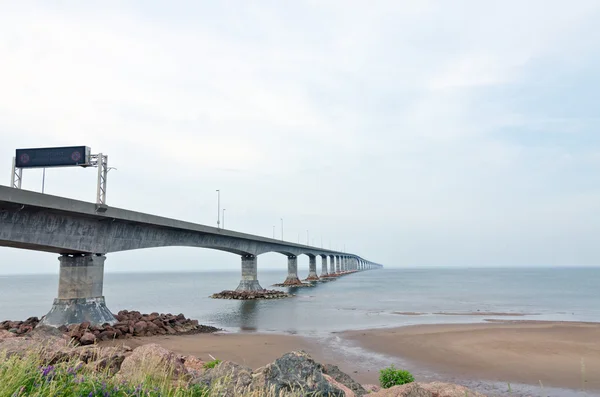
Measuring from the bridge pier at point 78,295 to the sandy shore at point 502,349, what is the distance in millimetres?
16312

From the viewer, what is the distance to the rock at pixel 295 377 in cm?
745

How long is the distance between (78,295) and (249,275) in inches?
1674

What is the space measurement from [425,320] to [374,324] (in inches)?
225

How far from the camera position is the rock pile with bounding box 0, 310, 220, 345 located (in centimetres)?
2363

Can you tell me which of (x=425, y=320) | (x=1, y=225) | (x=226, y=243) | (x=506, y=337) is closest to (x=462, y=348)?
(x=506, y=337)

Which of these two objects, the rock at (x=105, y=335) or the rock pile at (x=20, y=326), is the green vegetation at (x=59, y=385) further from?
the rock pile at (x=20, y=326)

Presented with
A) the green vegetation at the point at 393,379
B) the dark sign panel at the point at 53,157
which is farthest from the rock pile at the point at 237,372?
the dark sign panel at the point at 53,157

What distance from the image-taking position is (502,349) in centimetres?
2222

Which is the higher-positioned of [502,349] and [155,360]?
[155,360]

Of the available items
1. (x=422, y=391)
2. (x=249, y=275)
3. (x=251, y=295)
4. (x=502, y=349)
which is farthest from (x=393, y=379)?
(x=249, y=275)

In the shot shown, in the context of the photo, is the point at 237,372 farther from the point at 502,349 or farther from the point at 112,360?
the point at 502,349

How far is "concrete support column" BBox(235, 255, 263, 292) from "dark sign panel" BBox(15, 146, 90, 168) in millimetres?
42964

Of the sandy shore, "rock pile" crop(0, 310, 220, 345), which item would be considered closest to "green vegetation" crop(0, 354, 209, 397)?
the sandy shore

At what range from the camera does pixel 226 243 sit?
185ft
